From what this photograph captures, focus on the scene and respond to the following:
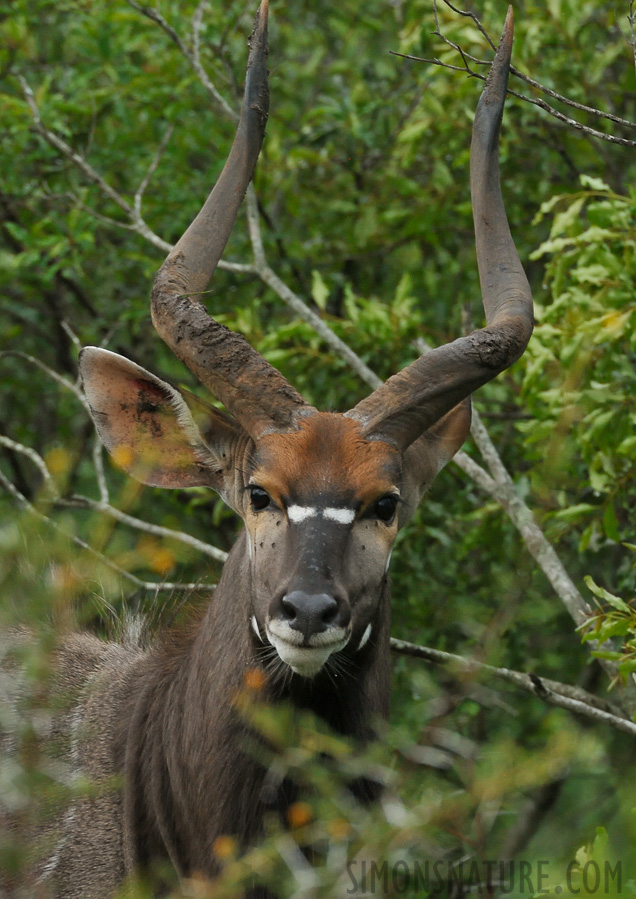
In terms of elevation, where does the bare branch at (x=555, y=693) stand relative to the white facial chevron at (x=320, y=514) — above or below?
below

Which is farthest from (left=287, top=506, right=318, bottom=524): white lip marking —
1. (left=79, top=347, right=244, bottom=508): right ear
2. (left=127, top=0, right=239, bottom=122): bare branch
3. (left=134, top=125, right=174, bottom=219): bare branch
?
(left=127, top=0, right=239, bottom=122): bare branch

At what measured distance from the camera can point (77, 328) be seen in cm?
922

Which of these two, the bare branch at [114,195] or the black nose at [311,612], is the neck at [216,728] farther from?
the bare branch at [114,195]

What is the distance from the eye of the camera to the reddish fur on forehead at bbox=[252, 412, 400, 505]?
415cm

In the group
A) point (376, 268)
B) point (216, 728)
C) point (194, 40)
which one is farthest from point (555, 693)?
point (376, 268)

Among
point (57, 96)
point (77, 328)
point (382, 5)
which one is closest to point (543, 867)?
point (57, 96)

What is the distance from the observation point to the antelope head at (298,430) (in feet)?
13.1

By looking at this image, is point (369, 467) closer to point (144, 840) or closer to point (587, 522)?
point (144, 840)

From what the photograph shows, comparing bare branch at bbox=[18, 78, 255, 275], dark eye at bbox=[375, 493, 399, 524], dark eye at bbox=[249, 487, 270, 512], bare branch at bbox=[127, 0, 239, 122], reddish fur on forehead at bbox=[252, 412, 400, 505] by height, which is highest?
bare branch at bbox=[127, 0, 239, 122]

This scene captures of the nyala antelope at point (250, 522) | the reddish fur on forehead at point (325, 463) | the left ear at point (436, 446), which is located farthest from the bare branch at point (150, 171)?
the reddish fur on forehead at point (325, 463)

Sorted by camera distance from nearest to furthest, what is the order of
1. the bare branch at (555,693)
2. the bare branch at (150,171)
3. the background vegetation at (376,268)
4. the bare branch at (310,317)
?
the bare branch at (555,693) → the background vegetation at (376,268) → the bare branch at (310,317) → the bare branch at (150,171)

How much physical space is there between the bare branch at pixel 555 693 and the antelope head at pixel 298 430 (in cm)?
73

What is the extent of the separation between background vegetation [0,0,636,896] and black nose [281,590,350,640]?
4.57 ft

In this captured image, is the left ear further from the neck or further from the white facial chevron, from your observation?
the white facial chevron
